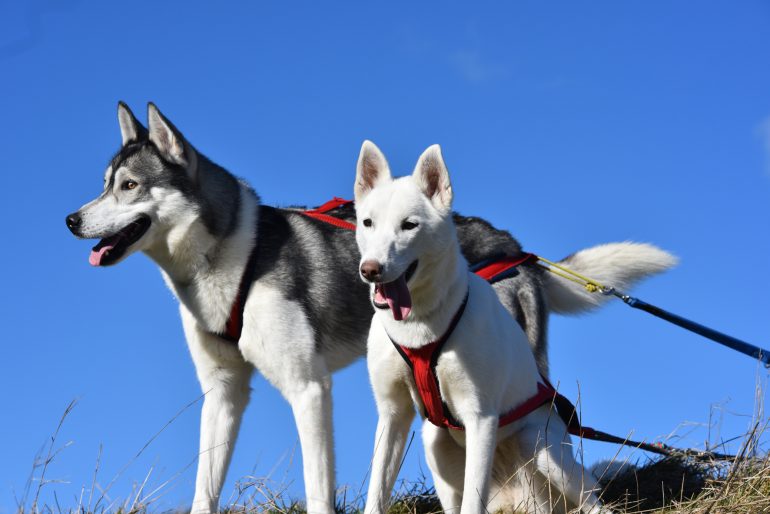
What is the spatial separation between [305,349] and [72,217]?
1.63 meters

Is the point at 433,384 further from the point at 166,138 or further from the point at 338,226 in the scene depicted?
the point at 166,138

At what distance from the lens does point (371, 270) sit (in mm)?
3750

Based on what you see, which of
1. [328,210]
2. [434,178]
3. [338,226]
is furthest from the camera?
[328,210]

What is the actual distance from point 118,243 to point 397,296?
85.7 inches

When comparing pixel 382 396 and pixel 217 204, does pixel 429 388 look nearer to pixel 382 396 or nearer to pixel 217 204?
pixel 382 396

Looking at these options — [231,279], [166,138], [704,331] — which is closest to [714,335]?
[704,331]

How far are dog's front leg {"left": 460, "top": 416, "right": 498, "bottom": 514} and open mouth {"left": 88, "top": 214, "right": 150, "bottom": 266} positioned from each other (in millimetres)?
2504

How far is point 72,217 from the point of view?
5.18 metres

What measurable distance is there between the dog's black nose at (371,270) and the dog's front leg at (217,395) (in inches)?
77.6

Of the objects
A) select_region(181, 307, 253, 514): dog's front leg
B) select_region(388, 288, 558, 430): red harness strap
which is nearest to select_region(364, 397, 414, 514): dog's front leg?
select_region(388, 288, 558, 430): red harness strap

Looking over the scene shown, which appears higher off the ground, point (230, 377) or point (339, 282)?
A: point (339, 282)

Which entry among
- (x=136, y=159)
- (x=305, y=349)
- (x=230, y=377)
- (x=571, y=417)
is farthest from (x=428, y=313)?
(x=136, y=159)

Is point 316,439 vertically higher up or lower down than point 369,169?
lower down

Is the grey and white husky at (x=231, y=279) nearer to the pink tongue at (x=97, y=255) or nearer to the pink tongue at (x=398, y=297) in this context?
the pink tongue at (x=97, y=255)
